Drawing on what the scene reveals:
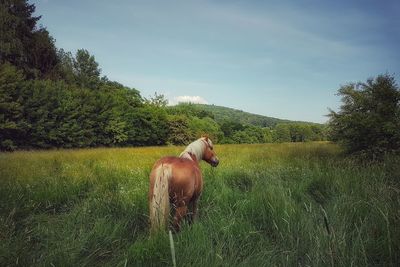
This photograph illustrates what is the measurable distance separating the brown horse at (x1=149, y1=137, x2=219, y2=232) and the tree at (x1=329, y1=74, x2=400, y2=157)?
732 centimetres

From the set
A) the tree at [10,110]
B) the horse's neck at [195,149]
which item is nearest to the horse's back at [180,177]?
the horse's neck at [195,149]

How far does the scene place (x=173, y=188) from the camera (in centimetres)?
360

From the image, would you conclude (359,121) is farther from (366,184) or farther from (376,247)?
(376,247)

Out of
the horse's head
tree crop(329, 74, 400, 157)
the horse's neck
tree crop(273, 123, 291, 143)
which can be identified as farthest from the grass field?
tree crop(273, 123, 291, 143)

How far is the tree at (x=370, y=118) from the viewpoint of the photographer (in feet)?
29.8

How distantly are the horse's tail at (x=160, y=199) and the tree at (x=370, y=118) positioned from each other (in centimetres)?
776

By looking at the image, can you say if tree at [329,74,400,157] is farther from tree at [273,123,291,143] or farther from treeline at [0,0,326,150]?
tree at [273,123,291,143]

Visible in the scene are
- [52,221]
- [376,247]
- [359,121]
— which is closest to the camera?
[376,247]

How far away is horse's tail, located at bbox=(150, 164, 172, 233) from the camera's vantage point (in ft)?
10.5

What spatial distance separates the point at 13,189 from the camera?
4535 mm

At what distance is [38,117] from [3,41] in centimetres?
1014

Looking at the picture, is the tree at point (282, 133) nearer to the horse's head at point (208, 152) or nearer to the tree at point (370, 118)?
the tree at point (370, 118)

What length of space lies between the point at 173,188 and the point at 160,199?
465 mm

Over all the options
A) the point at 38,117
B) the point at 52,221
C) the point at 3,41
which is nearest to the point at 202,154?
the point at 52,221
